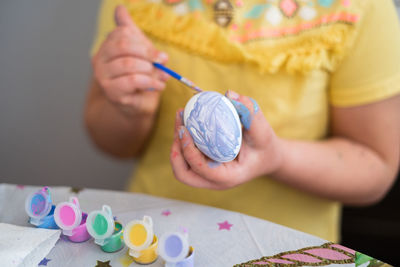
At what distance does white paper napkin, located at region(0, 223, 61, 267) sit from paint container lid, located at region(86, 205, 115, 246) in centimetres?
4

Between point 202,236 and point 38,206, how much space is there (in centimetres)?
19

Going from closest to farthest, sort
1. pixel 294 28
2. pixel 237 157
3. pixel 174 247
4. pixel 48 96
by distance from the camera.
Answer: pixel 174 247 < pixel 237 157 < pixel 294 28 < pixel 48 96

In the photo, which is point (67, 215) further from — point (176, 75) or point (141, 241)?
point (176, 75)

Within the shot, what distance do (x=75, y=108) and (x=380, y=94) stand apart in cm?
84

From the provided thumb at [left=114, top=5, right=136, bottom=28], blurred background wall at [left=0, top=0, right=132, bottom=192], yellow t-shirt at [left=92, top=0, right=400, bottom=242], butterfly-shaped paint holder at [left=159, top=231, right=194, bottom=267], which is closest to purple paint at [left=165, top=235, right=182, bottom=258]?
butterfly-shaped paint holder at [left=159, top=231, right=194, bottom=267]

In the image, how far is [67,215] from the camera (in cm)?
42

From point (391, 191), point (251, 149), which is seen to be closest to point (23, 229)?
point (251, 149)

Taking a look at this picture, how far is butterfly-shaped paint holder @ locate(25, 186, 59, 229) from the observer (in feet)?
1.43

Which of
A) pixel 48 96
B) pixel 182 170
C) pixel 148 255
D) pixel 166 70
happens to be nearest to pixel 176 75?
pixel 166 70

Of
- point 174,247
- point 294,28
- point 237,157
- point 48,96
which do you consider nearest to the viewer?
point 174,247

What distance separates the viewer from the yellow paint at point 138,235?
383 millimetres

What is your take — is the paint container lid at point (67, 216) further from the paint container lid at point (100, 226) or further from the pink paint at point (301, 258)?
the pink paint at point (301, 258)

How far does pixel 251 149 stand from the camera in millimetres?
472

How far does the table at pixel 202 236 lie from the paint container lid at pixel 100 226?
0.02 m
